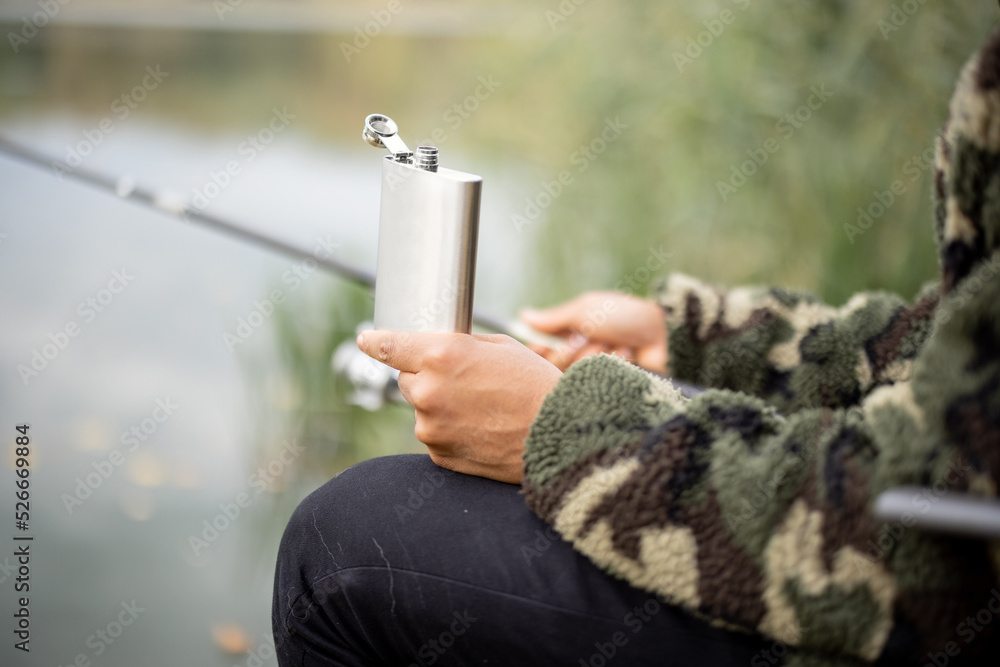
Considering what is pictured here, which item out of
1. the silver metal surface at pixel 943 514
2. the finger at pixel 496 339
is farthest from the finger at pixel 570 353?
the silver metal surface at pixel 943 514

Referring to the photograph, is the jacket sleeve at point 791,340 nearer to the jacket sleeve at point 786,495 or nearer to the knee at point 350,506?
the jacket sleeve at point 786,495

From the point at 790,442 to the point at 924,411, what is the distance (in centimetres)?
9

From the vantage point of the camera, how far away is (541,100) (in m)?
2.37

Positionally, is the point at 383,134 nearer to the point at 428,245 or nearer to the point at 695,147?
the point at 428,245

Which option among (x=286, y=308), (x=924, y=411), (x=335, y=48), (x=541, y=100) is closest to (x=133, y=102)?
(x=335, y=48)

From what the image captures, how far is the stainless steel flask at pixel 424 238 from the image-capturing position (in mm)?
738

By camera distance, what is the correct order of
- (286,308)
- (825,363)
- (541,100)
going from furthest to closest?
(541,100)
(286,308)
(825,363)

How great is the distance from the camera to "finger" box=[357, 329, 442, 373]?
0.76 meters

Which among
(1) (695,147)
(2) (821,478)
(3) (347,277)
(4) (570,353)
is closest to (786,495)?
(2) (821,478)

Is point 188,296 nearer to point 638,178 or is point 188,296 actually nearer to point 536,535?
point 638,178

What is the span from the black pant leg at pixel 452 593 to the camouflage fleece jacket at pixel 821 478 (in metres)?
0.03

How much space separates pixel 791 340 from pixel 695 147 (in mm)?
1102

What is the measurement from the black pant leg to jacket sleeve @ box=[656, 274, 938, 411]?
0.43 meters

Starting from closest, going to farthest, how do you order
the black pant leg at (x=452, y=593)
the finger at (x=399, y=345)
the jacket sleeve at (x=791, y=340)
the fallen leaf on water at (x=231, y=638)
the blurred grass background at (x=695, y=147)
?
the black pant leg at (x=452, y=593), the finger at (x=399, y=345), the jacket sleeve at (x=791, y=340), the fallen leaf on water at (x=231, y=638), the blurred grass background at (x=695, y=147)
